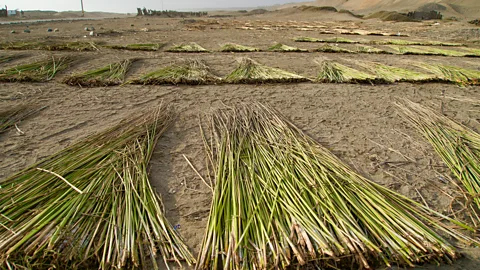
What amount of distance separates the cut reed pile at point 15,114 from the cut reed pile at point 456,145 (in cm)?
419

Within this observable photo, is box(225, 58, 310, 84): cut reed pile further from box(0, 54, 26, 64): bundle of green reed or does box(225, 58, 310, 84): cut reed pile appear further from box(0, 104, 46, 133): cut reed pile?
box(0, 54, 26, 64): bundle of green reed

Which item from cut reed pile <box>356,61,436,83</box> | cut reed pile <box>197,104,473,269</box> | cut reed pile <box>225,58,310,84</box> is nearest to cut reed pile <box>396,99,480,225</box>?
cut reed pile <box>197,104,473,269</box>

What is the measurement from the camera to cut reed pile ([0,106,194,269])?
1398 mm

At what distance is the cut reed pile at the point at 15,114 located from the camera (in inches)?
112

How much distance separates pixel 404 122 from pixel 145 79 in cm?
368

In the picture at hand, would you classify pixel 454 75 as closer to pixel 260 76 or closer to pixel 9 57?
Result: pixel 260 76

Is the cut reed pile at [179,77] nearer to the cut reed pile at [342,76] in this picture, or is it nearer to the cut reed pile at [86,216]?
the cut reed pile at [342,76]

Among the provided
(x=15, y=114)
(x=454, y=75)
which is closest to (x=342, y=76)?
(x=454, y=75)

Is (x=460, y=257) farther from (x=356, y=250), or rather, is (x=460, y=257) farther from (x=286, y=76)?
(x=286, y=76)

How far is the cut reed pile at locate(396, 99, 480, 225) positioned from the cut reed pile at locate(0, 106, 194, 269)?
214cm

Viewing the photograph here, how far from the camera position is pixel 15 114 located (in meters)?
3.05

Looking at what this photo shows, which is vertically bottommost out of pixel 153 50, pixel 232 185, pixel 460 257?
pixel 460 257

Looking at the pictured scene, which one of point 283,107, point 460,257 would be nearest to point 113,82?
point 283,107

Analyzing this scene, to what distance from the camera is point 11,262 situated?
52.1 inches
